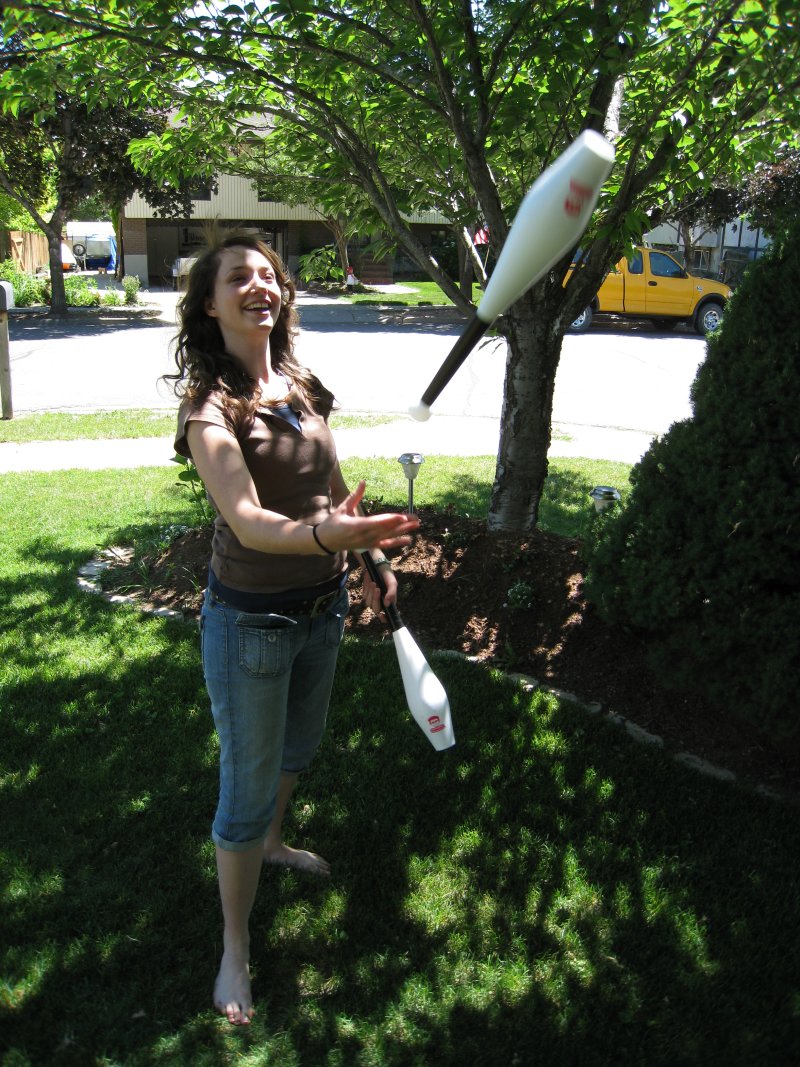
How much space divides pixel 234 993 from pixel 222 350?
1675 mm

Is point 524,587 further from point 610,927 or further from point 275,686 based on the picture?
point 275,686

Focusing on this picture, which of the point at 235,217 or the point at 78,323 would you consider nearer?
the point at 78,323

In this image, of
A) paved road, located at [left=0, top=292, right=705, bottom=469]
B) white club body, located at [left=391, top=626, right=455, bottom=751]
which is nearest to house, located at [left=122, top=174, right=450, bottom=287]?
paved road, located at [left=0, top=292, right=705, bottom=469]

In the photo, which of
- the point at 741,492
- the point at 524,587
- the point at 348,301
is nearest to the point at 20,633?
the point at 524,587

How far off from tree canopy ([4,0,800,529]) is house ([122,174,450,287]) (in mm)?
30614

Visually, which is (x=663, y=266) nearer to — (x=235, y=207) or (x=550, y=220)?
(x=550, y=220)

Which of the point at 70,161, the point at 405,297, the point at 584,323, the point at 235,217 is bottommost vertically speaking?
the point at 584,323

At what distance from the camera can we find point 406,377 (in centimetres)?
1428

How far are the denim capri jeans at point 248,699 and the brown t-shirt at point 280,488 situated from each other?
96 mm

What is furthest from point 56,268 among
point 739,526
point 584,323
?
point 739,526

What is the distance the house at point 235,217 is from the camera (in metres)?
35.5

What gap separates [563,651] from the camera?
418 centimetres

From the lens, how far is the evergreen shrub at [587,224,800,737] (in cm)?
309

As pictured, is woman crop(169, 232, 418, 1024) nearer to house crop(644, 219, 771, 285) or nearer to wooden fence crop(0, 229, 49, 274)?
house crop(644, 219, 771, 285)
